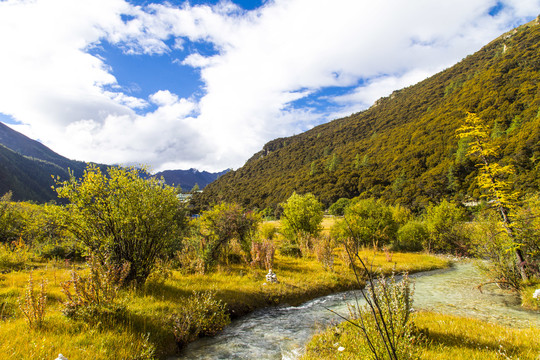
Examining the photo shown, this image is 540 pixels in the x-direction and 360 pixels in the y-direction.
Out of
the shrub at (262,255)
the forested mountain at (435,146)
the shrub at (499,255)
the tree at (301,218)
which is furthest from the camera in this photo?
the forested mountain at (435,146)

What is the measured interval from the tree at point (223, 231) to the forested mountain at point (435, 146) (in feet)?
83.4

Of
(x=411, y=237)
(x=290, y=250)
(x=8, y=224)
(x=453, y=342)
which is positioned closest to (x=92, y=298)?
(x=453, y=342)

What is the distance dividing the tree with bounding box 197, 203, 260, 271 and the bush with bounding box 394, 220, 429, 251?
70.4ft

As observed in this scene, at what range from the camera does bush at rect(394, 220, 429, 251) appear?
31.5m

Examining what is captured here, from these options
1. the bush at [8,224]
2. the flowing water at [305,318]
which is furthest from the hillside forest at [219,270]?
the flowing water at [305,318]

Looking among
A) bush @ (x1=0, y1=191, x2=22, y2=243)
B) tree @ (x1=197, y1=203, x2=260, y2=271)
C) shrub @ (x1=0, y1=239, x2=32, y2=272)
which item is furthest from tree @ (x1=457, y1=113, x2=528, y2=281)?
bush @ (x1=0, y1=191, x2=22, y2=243)

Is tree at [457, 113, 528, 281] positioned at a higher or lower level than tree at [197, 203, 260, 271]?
higher

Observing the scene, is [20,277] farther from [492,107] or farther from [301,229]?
[492,107]

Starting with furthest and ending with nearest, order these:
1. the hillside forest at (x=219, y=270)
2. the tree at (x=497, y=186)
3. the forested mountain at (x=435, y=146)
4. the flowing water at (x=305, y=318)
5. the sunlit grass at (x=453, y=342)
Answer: the forested mountain at (x=435, y=146)
the tree at (x=497, y=186)
the flowing water at (x=305, y=318)
the hillside forest at (x=219, y=270)
the sunlit grass at (x=453, y=342)

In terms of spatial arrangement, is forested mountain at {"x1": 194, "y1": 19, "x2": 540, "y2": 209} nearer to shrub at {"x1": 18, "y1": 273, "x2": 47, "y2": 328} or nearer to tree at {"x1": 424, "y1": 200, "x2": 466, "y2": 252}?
tree at {"x1": 424, "y1": 200, "x2": 466, "y2": 252}

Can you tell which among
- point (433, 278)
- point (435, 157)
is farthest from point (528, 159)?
point (433, 278)

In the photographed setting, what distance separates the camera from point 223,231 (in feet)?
55.4

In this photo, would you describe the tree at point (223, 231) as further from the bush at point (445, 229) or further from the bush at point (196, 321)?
the bush at point (445, 229)

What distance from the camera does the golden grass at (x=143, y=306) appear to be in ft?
18.1
